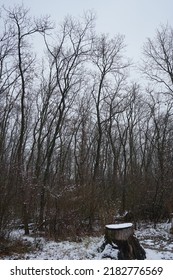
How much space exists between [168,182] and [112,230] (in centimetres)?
1141

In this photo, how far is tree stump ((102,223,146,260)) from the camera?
30.6ft

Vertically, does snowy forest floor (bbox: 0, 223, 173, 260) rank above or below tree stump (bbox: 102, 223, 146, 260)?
below

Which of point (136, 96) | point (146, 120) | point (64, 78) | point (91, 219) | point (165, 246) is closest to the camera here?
point (165, 246)

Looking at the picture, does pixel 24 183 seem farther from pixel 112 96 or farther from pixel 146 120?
pixel 146 120

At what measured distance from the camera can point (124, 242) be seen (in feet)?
31.2

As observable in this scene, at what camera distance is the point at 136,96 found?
31.0m

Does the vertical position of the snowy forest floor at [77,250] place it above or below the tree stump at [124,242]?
below

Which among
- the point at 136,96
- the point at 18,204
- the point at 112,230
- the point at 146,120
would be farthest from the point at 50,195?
the point at 146,120

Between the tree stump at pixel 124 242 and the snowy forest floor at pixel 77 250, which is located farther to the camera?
the snowy forest floor at pixel 77 250

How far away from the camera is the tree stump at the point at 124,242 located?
934cm

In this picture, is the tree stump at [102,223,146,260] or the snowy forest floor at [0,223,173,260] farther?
the snowy forest floor at [0,223,173,260]

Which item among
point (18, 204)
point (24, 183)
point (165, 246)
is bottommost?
point (165, 246)

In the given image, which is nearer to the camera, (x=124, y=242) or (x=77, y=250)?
(x=124, y=242)

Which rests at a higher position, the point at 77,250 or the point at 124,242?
the point at 124,242
